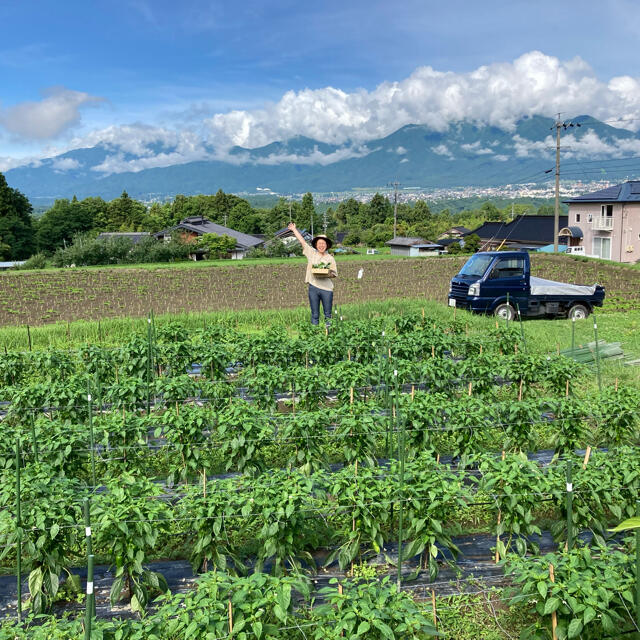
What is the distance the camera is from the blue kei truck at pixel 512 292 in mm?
15297

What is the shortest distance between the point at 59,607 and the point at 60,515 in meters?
0.70

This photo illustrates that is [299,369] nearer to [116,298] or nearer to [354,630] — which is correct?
[354,630]

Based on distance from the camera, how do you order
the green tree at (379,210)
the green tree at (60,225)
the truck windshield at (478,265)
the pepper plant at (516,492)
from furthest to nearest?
the green tree at (379,210), the green tree at (60,225), the truck windshield at (478,265), the pepper plant at (516,492)

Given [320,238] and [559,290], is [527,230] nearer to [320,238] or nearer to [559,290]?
[559,290]

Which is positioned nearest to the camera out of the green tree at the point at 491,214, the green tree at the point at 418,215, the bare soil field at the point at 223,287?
the bare soil field at the point at 223,287

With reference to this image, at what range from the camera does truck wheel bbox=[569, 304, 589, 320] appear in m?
16.0

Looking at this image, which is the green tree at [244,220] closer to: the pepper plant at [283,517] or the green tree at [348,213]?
the green tree at [348,213]

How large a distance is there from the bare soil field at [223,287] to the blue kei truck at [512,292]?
3.99 meters

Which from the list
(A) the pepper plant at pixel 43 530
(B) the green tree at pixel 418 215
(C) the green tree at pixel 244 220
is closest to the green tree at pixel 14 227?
(C) the green tree at pixel 244 220

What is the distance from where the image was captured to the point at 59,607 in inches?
174

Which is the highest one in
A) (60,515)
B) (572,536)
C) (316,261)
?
(316,261)

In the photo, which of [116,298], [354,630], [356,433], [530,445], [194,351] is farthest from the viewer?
[116,298]

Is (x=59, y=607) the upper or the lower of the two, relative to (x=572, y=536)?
lower

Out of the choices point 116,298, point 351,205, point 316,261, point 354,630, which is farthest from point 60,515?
point 351,205
